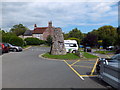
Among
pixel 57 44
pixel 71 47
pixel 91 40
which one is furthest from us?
pixel 91 40

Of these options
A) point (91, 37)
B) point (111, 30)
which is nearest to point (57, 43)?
point (91, 37)

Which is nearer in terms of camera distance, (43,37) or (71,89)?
(71,89)

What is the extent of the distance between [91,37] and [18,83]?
40691mm

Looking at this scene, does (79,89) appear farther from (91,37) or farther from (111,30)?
(111,30)

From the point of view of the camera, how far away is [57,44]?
55.8 feet

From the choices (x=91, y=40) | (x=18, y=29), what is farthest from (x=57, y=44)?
(x=18, y=29)

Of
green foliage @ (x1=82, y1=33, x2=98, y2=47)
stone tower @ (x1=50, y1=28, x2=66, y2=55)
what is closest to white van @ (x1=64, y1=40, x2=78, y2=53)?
stone tower @ (x1=50, y1=28, x2=66, y2=55)

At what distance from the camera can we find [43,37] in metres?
68.2

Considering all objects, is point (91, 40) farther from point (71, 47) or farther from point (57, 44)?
point (57, 44)

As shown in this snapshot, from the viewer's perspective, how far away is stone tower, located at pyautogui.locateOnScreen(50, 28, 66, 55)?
664 inches

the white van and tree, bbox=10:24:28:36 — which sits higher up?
tree, bbox=10:24:28:36

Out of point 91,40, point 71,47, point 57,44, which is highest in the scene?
point 91,40

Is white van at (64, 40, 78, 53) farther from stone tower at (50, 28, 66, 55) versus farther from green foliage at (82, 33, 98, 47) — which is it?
green foliage at (82, 33, 98, 47)

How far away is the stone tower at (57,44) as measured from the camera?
1686 cm
